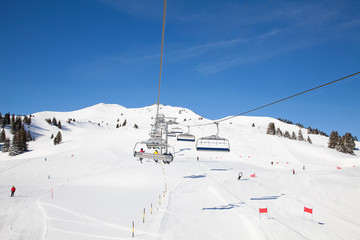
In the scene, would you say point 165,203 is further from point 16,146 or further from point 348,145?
point 348,145

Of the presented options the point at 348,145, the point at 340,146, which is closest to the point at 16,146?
the point at 340,146

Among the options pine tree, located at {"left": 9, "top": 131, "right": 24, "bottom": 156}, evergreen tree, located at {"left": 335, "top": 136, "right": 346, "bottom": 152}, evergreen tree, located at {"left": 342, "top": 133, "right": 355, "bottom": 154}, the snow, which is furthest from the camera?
evergreen tree, located at {"left": 335, "top": 136, "right": 346, "bottom": 152}

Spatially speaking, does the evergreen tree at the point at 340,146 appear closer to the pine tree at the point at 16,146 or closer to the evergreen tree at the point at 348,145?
the evergreen tree at the point at 348,145

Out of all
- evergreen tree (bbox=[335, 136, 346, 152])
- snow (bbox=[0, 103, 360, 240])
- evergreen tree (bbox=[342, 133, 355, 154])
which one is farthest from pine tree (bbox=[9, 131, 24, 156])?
evergreen tree (bbox=[342, 133, 355, 154])

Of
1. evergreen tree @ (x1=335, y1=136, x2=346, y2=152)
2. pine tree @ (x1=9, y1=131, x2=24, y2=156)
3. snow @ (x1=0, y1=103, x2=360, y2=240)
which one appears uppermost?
evergreen tree @ (x1=335, y1=136, x2=346, y2=152)

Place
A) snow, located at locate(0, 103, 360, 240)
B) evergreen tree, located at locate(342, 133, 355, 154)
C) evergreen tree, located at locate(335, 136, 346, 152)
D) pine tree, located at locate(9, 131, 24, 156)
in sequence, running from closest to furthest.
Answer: snow, located at locate(0, 103, 360, 240) → pine tree, located at locate(9, 131, 24, 156) → evergreen tree, located at locate(342, 133, 355, 154) → evergreen tree, located at locate(335, 136, 346, 152)

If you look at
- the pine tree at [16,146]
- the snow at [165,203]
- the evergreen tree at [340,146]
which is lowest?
the snow at [165,203]

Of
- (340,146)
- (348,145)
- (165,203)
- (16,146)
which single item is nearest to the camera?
(165,203)

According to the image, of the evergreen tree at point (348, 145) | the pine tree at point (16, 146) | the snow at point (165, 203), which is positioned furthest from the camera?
the evergreen tree at point (348, 145)

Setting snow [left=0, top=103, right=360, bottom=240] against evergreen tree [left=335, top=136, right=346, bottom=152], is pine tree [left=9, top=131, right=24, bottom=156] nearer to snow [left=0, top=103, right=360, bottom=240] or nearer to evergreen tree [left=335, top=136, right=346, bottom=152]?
snow [left=0, top=103, right=360, bottom=240]

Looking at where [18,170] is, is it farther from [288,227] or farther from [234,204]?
[288,227]

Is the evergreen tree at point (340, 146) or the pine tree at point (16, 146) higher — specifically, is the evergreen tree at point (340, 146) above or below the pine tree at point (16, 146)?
above

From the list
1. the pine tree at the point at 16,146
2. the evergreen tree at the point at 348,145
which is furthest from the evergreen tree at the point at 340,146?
the pine tree at the point at 16,146

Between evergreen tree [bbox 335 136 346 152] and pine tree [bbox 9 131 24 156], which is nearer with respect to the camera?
pine tree [bbox 9 131 24 156]
